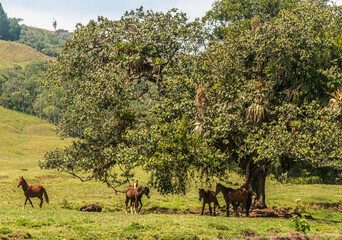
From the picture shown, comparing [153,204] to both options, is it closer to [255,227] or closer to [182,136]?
[182,136]

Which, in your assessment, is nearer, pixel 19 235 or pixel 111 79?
pixel 19 235

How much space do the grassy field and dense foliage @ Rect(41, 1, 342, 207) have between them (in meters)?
3.22

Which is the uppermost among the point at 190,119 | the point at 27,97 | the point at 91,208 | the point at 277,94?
the point at 27,97

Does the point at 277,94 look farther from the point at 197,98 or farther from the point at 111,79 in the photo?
the point at 111,79

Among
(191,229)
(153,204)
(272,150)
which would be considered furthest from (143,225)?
(153,204)

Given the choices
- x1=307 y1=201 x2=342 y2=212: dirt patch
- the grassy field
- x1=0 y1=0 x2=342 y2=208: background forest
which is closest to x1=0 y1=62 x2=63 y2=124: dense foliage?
the grassy field

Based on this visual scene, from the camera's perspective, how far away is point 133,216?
1942 centimetres

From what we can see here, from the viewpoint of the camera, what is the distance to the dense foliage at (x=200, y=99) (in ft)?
70.5

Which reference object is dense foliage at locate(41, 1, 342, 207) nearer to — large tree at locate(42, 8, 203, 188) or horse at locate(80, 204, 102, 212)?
large tree at locate(42, 8, 203, 188)

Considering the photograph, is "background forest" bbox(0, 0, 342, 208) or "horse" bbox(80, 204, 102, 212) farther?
"horse" bbox(80, 204, 102, 212)

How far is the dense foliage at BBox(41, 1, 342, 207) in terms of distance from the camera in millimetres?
21500

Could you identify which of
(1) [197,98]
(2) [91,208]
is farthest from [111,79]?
(2) [91,208]

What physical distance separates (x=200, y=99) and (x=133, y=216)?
8.64 metres

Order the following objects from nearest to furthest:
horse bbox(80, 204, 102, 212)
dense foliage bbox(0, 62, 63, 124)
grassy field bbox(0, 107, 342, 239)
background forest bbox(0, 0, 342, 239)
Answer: grassy field bbox(0, 107, 342, 239) < background forest bbox(0, 0, 342, 239) < horse bbox(80, 204, 102, 212) < dense foliage bbox(0, 62, 63, 124)
